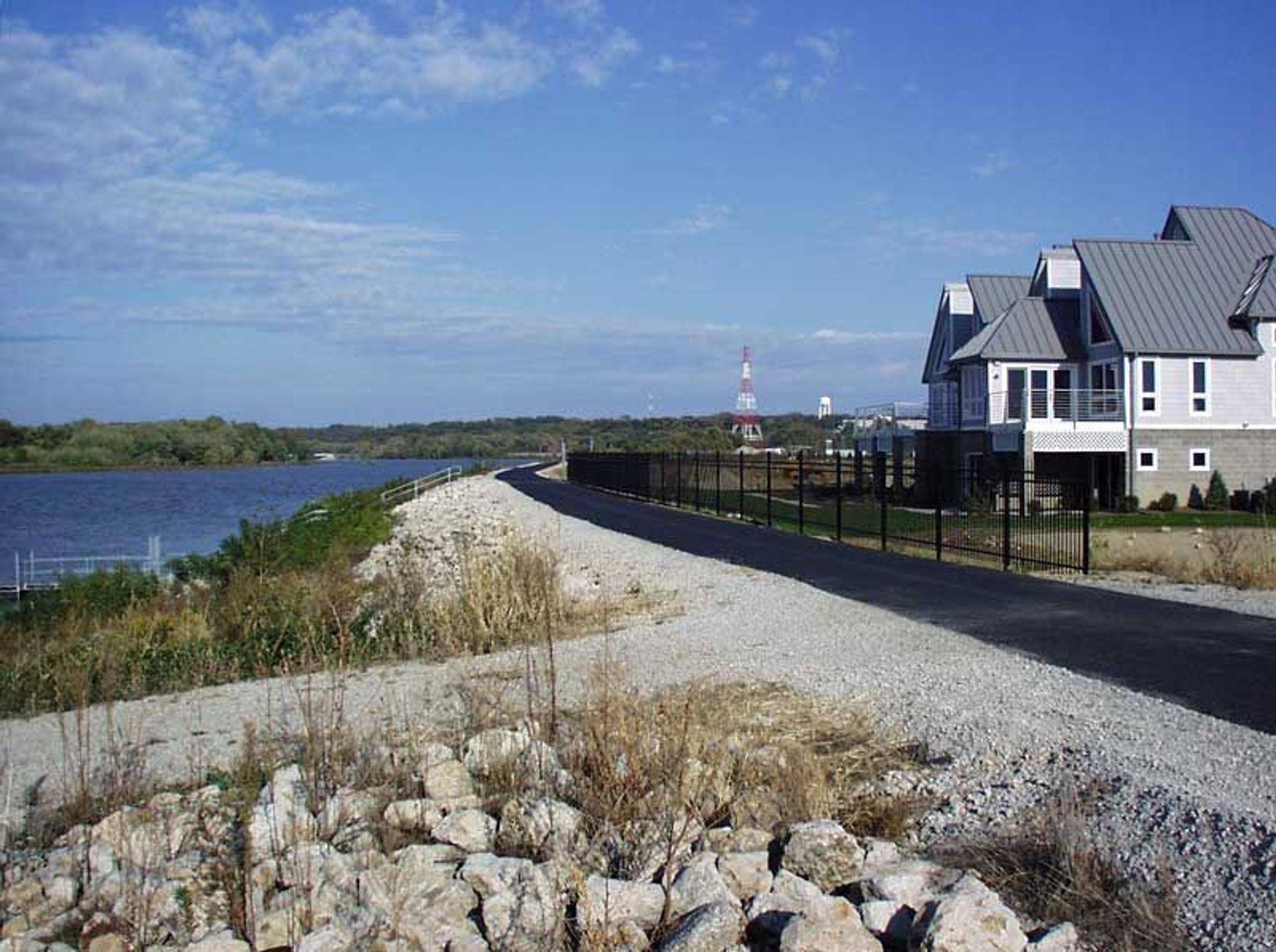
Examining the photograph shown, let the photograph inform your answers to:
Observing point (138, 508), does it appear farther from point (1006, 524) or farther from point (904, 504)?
point (1006, 524)

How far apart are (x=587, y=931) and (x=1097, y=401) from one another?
37282 mm

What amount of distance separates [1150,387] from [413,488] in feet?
106

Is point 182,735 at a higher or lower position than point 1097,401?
lower

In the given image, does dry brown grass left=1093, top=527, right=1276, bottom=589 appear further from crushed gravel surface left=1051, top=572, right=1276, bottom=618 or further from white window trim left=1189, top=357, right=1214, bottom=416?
white window trim left=1189, top=357, right=1214, bottom=416

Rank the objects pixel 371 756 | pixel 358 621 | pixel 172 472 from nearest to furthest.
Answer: pixel 371 756
pixel 358 621
pixel 172 472

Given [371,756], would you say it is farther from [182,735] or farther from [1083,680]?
[1083,680]

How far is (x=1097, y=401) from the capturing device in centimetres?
3866

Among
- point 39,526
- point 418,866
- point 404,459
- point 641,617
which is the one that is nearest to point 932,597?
point 641,617

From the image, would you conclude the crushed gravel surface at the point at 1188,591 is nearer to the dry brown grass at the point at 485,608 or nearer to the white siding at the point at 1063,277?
the dry brown grass at the point at 485,608

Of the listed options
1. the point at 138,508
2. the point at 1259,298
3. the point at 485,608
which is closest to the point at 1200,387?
the point at 1259,298

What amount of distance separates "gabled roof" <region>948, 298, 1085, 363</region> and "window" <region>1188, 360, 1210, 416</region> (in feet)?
11.9

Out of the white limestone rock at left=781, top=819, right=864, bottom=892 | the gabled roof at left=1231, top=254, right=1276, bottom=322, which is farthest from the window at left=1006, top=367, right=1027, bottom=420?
the white limestone rock at left=781, top=819, right=864, bottom=892

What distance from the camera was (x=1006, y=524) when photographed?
1845 cm

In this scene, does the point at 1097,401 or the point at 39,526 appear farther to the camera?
the point at 39,526
